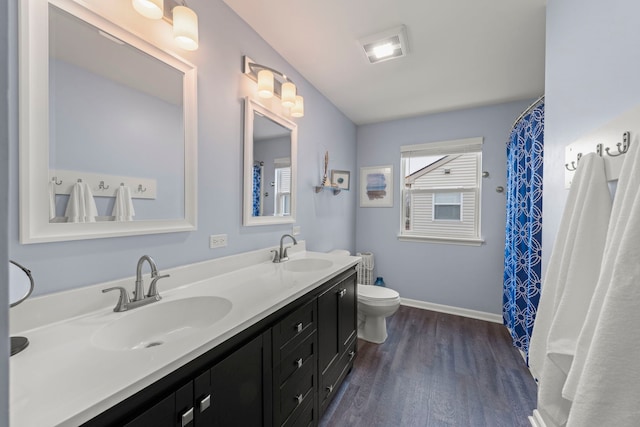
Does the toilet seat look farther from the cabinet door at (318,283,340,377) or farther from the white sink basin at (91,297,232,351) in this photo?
the white sink basin at (91,297,232,351)

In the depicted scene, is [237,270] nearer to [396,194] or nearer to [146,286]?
[146,286]

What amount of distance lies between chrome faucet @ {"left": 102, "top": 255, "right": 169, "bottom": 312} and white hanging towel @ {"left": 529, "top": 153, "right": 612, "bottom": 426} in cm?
147

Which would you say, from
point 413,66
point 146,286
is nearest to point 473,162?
point 413,66

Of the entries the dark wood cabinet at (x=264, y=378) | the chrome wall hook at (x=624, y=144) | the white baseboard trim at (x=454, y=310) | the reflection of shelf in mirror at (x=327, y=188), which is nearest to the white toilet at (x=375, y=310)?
the dark wood cabinet at (x=264, y=378)

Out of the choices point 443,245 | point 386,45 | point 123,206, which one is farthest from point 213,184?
point 443,245

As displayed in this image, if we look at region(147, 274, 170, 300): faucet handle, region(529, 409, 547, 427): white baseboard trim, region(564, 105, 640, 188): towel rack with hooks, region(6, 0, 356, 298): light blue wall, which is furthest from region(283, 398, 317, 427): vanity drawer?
region(564, 105, 640, 188): towel rack with hooks

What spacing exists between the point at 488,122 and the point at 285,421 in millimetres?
3280

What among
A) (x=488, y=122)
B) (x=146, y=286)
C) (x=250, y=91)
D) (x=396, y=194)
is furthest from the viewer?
(x=396, y=194)

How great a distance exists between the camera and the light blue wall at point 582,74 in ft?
2.61

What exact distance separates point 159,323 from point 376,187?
2.89 metres

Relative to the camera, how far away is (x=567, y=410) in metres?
0.85

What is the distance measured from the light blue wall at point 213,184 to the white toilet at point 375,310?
72cm

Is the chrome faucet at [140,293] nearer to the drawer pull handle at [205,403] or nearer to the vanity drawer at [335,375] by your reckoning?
the drawer pull handle at [205,403]

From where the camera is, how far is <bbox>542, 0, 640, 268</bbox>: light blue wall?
0.80 meters
